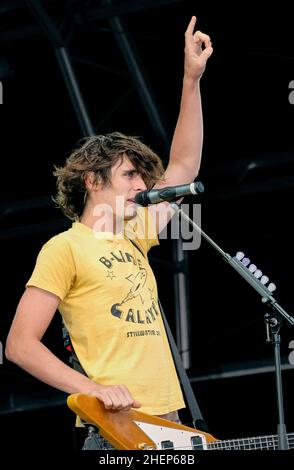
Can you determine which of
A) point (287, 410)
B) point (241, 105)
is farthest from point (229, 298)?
point (241, 105)

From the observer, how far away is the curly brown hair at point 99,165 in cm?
320

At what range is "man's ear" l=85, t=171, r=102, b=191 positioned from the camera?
10.5 feet

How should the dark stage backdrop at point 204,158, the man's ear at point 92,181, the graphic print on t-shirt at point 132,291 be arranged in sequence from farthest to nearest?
the dark stage backdrop at point 204,158 < the man's ear at point 92,181 < the graphic print on t-shirt at point 132,291

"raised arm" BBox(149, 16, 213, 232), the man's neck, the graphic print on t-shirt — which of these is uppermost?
"raised arm" BBox(149, 16, 213, 232)

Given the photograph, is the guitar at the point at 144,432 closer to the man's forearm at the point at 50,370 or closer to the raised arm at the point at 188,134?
the man's forearm at the point at 50,370

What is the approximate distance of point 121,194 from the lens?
3098 millimetres

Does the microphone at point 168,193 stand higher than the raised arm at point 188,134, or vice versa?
the raised arm at point 188,134

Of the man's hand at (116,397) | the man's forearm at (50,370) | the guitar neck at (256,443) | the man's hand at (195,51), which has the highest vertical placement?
the man's hand at (195,51)
